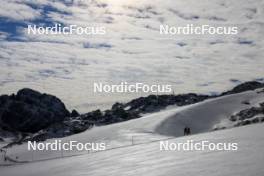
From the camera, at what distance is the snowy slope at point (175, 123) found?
199 ft

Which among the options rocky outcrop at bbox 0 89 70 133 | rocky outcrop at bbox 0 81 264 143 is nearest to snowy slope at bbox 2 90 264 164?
rocky outcrop at bbox 0 81 264 143

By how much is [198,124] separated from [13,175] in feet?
161

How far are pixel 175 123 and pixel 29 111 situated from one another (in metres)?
112

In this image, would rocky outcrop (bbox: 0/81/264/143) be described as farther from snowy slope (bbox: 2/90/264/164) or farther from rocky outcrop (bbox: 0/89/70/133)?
snowy slope (bbox: 2/90/264/164)

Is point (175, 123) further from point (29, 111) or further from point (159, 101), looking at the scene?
point (29, 111)

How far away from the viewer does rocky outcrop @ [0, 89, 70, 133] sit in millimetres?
166750

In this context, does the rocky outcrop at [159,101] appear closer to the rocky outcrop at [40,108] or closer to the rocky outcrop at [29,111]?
the rocky outcrop at [40,108]

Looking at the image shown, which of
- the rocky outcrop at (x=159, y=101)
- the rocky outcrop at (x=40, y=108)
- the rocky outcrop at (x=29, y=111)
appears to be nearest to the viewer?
the rocky outcrop at (x=159, y=101)

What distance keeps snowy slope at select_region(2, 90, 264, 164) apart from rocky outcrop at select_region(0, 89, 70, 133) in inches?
3360

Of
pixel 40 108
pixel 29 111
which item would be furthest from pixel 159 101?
pixel 29 111

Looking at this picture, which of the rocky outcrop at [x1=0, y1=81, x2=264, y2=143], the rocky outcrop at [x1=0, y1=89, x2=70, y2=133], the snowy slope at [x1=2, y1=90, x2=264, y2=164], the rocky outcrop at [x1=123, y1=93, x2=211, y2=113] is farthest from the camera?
the rocky outcrop at [x1=0, y1=89, x2=70, y2=133]

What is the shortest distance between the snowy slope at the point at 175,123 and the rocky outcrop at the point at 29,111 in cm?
8534

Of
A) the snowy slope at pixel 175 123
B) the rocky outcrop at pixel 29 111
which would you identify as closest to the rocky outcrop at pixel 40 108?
the rocky outcrop at pixel 29 111

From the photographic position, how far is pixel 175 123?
69875mm
